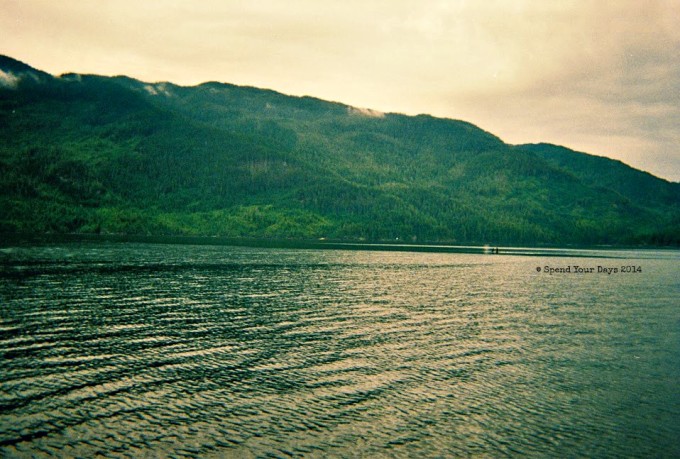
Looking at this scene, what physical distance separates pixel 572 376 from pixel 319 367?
20103 millimetres

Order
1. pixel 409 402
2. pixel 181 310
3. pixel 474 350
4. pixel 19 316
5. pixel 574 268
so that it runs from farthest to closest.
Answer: pixel 574 268 < pixel 181 310 < pixel 19 316 < pixel 474 350 < pixel 409 402

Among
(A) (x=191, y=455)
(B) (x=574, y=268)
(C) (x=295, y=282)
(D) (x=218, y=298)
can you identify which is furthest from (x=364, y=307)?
(B) (x=574, y=268)

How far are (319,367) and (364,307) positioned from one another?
1229 inches

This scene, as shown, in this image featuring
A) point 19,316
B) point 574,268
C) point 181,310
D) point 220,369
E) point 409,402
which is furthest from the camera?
point 574,268

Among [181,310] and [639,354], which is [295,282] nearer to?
[181,310]

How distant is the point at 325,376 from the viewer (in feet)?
116

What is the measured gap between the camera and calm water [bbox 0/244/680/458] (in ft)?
81.4

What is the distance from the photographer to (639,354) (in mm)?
46469

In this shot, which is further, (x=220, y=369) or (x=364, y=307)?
(x=364, y=307)

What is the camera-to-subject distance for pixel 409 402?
30.9m

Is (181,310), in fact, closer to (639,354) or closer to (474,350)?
(474,350)

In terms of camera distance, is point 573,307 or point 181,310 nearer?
point 181,310

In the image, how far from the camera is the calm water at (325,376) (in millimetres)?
24812

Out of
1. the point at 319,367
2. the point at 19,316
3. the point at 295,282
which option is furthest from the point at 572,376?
the point at 295,282
